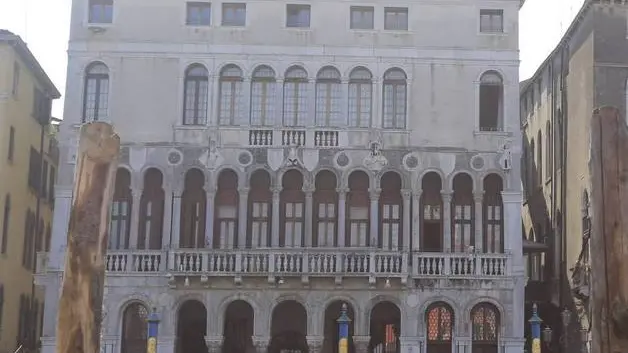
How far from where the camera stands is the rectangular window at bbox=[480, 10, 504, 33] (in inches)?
1387

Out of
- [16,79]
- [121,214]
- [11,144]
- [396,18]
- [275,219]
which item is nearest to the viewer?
[275,219]

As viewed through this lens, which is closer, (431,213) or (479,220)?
(479,220)

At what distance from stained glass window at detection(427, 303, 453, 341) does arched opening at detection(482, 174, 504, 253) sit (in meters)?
2.43

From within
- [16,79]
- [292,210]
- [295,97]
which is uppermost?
[16,79]

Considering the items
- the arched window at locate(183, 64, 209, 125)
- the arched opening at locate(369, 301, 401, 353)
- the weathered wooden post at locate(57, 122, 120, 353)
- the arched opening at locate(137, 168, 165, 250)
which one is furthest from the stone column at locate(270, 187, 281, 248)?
the weathered wooden post at locate(57, 122, 120, 353)

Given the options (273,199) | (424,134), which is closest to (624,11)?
(424,134)

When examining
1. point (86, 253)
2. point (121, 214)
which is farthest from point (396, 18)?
point (86, 253)

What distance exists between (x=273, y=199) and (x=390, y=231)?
13.3 feet

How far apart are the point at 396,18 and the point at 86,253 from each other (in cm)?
2354

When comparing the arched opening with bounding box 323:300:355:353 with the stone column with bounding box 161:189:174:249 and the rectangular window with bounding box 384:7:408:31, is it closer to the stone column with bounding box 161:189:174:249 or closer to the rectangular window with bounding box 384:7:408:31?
the stone column with bounding box 161:189:174:249

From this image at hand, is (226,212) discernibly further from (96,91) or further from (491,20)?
(491,20)

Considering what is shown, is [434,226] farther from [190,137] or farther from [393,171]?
[190,137]

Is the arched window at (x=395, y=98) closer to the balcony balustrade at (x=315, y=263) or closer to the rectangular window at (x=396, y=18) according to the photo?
the rectangular window at (x=396, y=18)

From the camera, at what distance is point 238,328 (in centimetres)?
3481
